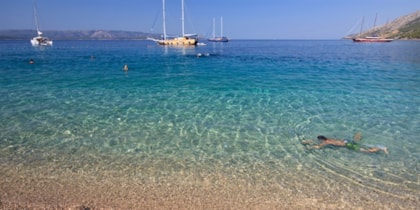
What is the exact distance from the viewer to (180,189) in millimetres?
6148

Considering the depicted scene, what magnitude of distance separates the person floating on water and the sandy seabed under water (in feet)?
6.28

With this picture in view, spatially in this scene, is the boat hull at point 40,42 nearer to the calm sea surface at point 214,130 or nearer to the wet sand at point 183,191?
the calm sea surface at point 214,130

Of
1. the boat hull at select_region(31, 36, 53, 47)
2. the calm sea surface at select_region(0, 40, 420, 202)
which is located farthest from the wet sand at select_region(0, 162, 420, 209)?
the boat hull at select_region(31, 36, 53, 47)

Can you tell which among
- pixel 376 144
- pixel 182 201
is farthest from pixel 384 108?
pixel 182 201

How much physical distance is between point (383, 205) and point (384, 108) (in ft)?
28.2

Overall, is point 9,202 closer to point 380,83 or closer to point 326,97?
point 326,97

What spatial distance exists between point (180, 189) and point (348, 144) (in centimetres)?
526

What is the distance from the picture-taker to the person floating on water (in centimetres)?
812

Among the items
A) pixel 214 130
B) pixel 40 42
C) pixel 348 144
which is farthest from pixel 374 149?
pixel 40 42

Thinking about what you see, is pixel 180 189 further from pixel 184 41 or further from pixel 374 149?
pixel 184 41

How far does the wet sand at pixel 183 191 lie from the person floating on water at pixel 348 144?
6.98ft

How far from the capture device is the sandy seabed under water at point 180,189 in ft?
18.2

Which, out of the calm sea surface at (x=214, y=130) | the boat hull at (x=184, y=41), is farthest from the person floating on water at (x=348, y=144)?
the boat hull at (x=184, y=41)

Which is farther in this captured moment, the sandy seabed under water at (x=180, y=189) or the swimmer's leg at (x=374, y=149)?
the swimmer's leg at (x=374, y=149)
